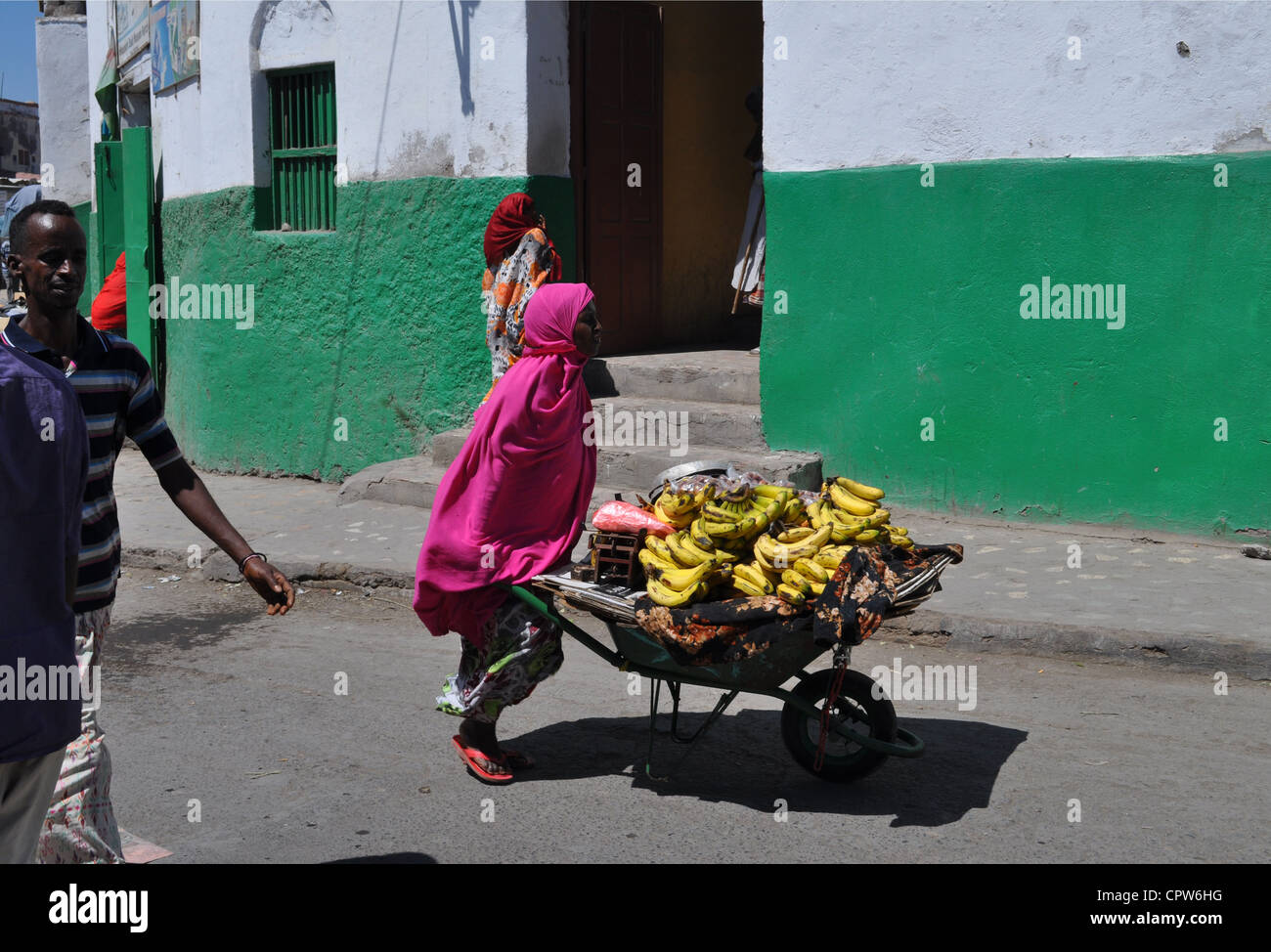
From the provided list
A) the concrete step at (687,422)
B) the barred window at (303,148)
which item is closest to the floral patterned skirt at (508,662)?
the concrete step at (687,422)

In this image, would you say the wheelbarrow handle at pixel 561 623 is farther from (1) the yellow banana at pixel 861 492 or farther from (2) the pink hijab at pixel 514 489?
(1) the yellow banana at pixel 861 492

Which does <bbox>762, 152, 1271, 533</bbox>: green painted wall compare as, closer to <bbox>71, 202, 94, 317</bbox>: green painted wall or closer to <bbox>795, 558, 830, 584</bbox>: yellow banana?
<bbox>795, 558, 830, 584</bbox>: yellow banana

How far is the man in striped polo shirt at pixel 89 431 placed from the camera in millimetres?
3184

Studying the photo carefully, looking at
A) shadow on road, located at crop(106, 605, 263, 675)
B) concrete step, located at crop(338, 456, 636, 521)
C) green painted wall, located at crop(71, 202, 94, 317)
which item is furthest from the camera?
green painted wall, located at crop(71, 202, 94, 317)

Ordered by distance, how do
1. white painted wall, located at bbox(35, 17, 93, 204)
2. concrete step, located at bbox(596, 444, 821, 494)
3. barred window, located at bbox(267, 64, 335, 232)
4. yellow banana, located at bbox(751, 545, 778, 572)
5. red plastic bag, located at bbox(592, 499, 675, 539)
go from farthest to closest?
1. white painted wall, located at bbox(35, 17, 93, 204)
2. barred window, located at bbox(267, 64, 335, 232)
3. concrete step, located at bbox(596, 444, 821, 494)
4. red plastic bag, located at bbox(592, 499, 675, 539)
5. yellow banana, located at bbox(751, 545, 778, 572)

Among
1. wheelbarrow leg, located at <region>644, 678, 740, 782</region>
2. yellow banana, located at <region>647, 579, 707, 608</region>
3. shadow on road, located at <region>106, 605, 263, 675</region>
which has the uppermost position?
yellow banana, located at <region>647, 579, 707, 608</region>

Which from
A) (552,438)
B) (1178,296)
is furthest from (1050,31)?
(552,438)

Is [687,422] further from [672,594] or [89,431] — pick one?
[89,431]

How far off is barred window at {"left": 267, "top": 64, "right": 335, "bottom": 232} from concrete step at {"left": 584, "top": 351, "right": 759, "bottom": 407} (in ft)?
9.35

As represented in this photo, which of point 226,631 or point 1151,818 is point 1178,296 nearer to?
point 1151,818

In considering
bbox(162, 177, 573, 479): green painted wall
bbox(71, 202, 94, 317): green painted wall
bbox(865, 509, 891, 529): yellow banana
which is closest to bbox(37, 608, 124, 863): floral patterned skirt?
bbox(865, 509, 891, 529): yellow banana

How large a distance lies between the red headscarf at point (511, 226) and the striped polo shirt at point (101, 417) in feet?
16.6

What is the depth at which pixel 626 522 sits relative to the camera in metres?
4.48

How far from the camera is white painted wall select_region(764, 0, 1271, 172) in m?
7.23
